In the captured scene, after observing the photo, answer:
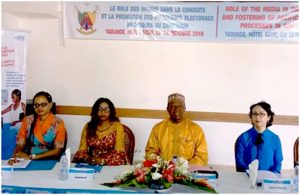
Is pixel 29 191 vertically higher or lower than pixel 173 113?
lower

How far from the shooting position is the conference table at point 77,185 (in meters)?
2.49

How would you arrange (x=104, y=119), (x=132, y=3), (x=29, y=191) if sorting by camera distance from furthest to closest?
(x=132, y=3), (x=104, y=119), (x=29, y=191)

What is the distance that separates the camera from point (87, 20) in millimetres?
4641

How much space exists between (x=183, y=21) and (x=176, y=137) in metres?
1.42

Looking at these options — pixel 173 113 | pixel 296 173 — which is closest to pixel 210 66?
pixel 173 113

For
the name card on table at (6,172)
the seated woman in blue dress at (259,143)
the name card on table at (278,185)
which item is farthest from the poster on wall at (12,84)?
the name card on table at (278,185)

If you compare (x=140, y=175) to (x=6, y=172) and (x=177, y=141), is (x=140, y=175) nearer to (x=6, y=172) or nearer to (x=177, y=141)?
(x=6, y=172)

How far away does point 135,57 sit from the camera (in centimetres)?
474

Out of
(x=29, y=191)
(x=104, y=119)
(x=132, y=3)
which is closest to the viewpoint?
(x=29, y=191)

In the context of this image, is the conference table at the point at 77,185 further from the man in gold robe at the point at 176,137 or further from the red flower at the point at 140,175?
the man in gold robe at the point at 176,137

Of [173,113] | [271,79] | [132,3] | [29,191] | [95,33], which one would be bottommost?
[29,191]

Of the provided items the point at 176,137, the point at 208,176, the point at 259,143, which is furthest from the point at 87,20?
the point at 208,176

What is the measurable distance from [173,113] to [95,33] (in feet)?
4.87

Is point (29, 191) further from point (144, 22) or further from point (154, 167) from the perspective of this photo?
point (144, 22)
